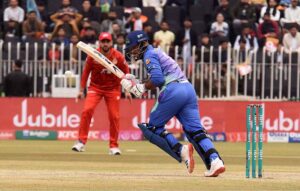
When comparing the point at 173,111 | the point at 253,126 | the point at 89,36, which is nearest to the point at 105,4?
the point at 89,36

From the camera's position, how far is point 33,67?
25.8m

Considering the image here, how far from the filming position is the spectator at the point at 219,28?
88.2 feet

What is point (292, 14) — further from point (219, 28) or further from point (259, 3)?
point (219, 28)

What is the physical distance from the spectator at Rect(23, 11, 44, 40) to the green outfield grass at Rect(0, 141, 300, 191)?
5.83 metres

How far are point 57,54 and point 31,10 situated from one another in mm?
2962

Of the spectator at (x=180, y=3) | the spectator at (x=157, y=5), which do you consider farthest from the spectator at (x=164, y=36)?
the spectator at (x=180, y=3)

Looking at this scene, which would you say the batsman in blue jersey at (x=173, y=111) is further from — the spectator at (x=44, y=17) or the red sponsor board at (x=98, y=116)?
the spectator at (x=44, y=17)

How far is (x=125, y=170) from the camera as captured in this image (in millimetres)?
14992

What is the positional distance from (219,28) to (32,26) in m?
4.69

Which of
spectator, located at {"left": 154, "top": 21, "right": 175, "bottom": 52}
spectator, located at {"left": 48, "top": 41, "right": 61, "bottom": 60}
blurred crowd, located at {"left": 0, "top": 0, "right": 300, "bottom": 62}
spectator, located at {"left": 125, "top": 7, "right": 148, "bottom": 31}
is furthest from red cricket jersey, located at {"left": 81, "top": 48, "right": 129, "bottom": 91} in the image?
spectator, located at {"left": 125, "top": 7, "right": 148, "bottom": 31}

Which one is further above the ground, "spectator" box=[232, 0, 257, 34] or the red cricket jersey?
"spectator" box=[232, 0, 257, 34]

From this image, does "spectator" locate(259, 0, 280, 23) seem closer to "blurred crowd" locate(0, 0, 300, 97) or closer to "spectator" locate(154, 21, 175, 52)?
"blurred crowd" locate(0, 0, 300, 97)

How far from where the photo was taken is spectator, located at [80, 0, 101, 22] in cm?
2811

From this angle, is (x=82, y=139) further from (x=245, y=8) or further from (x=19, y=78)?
(x=245, y=8)
